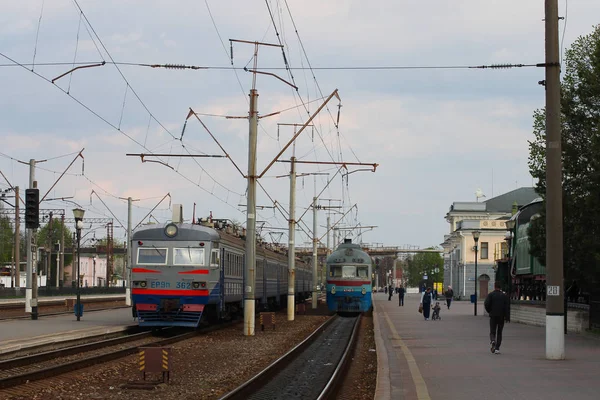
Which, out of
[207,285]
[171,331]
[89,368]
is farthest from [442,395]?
[171,331]

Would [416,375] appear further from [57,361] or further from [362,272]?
[362,272]

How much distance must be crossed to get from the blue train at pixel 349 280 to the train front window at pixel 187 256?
1995 centimetres

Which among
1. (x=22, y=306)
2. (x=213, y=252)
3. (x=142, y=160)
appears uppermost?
(x=142, y=160)

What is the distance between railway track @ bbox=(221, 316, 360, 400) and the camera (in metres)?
14.3

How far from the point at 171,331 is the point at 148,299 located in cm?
265

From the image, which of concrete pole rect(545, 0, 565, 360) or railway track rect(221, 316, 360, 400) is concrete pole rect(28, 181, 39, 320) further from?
concrete pole rect(545, 0, 565, 360)

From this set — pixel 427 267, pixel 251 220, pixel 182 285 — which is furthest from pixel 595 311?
pixel 427 267

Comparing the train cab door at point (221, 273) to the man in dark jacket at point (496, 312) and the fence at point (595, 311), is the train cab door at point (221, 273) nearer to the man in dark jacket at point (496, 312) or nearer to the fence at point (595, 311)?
the man in dark jacket at point (496, 312)

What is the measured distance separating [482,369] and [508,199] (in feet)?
338

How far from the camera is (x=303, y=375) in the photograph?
58.2 feet

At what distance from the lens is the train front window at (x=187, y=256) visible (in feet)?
89.7

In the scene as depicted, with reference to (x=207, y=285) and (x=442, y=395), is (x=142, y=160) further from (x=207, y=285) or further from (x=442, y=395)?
(x=442, y=395)

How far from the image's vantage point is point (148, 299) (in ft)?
88.4

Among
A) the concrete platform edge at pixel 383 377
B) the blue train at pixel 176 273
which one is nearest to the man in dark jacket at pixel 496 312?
the concrete platform edge at pixel 383 377
